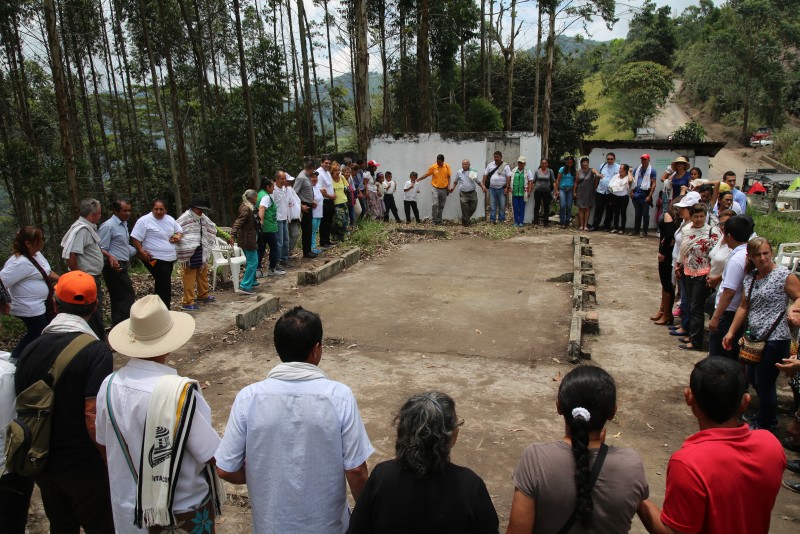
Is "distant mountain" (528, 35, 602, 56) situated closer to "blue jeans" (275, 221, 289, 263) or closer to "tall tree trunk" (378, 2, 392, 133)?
"tall tree trunk" (378, 2, 392, 133)

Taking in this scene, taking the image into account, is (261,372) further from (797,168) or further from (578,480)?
(797,168)

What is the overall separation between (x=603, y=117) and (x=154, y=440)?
2276 inches

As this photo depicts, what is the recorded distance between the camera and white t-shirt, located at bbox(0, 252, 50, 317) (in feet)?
17.7

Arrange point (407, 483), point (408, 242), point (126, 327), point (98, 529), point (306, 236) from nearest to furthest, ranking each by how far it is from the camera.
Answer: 1. point (407, 483)
2. point (126, 327)
3. point (98, 529)
4. point (306, 236)
5. point (408, 242)

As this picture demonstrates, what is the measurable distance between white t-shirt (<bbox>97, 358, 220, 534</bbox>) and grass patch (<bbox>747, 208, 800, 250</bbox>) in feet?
36.0

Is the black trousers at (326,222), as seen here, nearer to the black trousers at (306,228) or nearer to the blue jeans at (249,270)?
the black trousers at (306,228)

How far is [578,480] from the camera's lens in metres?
2.08

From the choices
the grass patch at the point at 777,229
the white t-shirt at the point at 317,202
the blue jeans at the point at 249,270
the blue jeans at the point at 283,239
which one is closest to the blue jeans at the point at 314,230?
the white t-shirt at the point at 317,202

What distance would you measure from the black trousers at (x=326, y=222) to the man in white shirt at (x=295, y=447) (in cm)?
985

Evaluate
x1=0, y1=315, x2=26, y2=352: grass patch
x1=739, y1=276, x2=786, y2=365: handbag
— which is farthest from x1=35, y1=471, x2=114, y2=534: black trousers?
x1=0, y1=315, x2=26, y2=352: grass patch

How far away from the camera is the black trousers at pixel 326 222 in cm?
1216

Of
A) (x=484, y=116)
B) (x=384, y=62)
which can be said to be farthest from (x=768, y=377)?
(x=384, y=62)


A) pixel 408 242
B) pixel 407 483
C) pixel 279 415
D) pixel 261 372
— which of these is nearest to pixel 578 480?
pixel 407 483

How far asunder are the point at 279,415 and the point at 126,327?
3.22 feet
